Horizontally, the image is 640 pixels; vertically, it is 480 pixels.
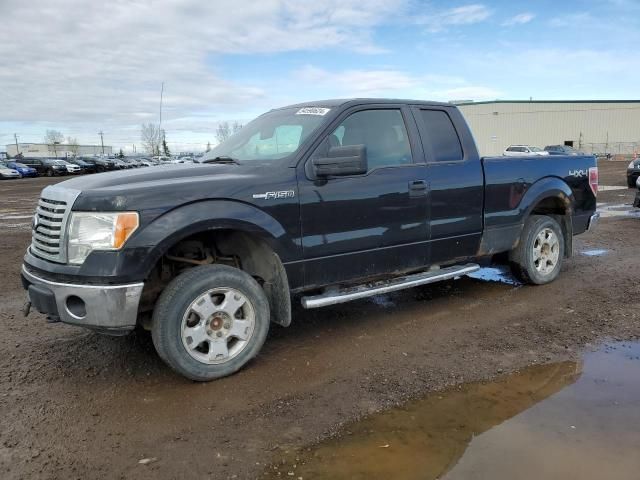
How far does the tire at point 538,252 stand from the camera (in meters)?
5.82

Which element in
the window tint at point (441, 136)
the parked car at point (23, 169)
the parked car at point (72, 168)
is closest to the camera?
the window tint at point (441, 136)

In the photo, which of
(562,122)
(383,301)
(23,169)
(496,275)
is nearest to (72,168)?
(23,169)

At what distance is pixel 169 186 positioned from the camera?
3.65 metres

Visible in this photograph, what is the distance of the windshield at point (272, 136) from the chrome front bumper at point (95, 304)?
158cm

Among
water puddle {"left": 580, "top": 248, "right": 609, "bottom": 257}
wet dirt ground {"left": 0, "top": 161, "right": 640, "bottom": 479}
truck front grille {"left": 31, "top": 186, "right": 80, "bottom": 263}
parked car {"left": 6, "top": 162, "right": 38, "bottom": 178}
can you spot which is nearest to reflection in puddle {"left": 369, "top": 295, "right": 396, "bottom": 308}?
wet dirt ground {"left": 0, "top": 161, "right": 640, "bottom": 479}

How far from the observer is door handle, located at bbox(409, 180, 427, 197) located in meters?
4.70

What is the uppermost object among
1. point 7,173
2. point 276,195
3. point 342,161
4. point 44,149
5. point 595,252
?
point 44,149

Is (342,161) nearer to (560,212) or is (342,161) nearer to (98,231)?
(98,231)

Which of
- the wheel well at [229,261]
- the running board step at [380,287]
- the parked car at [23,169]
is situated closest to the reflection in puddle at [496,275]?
the running board step at [380,287]

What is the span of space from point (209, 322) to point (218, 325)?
8 cm

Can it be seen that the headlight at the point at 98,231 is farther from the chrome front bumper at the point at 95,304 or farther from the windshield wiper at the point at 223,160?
the windshield wiper at the point at 223,160

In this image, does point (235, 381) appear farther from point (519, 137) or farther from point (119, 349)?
point (519, 137)

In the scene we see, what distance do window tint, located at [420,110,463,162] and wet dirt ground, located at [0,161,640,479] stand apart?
151 cm

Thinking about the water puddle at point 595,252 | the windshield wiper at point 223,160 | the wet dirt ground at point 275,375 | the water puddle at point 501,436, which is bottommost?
the water puddle at point 501,436
